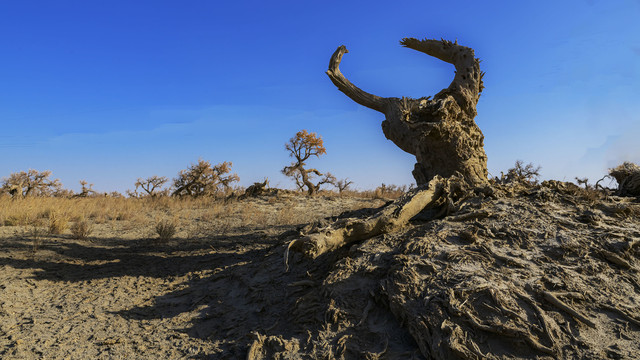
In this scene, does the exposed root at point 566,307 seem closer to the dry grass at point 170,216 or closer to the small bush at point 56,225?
the dry grass at point 170,216

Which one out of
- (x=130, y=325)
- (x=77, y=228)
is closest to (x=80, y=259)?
(x=77, y=228)

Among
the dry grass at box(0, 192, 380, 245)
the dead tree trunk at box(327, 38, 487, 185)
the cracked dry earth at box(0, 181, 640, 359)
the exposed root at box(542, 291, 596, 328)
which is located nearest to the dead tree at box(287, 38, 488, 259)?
the dead tree trunk at box(327, 38, 487, 185)

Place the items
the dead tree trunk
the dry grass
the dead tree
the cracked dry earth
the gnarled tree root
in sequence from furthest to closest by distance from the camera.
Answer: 1. the dry grass
2. the dead tree trunk
3. the dead tree
4. the gnarled tree root
5. the cracked dry earth

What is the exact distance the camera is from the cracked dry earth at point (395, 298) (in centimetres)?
345

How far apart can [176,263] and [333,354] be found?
169 inches

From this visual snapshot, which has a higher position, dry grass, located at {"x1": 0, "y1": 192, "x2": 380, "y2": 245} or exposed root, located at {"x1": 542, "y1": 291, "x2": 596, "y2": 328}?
dry grass, located at {"x1": 0, "y1": 192, "x2": 380, "y2": 245}

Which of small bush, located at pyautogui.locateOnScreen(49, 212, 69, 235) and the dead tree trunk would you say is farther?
small bush, located at pyautogui.locateOnScreen(49, 212, 69, 235)

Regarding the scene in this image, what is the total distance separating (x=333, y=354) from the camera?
345cm

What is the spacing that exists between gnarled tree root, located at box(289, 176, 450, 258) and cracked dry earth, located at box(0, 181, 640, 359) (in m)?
0.18

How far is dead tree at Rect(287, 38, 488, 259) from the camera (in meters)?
5.39

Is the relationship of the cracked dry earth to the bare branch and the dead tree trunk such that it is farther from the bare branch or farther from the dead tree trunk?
the bare branch

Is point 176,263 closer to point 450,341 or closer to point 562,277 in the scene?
point 450,341

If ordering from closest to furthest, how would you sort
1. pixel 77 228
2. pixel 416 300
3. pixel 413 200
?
pixel 416 300 < pixel 413 200 < pixel 77 228

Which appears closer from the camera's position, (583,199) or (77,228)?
(583,199)
